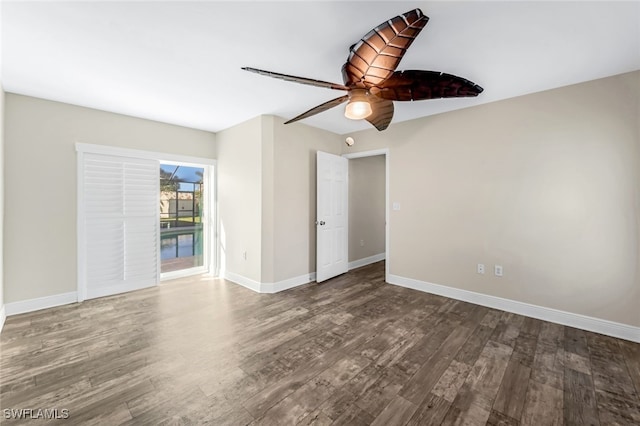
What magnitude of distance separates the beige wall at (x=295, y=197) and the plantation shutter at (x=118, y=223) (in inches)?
75.0

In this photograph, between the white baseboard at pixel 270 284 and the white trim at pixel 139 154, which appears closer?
the white trim at pixel 139 154

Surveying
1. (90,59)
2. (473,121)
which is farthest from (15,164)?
(473,121)

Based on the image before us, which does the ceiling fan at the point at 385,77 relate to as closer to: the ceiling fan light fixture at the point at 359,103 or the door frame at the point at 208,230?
the ceiling fan light fixture at the point at 359,103

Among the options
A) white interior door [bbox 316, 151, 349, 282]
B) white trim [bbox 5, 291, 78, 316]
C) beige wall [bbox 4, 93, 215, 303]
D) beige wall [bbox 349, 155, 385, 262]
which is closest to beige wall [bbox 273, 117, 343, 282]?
white interior door [bbox 316, 151, 349, 282]

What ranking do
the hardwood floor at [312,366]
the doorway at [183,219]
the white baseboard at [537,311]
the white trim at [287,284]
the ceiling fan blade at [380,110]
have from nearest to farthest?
the hardwood floor at [312,366]
the ceiling fan blade at [380,110]
the white baseboard at [537,311]
the white trim at [287,284]
the doorway at [183,219]

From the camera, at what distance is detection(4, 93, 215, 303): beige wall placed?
2965mm

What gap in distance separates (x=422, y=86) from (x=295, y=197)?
2491mm

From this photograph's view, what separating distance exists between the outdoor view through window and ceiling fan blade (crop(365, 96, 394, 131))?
3576 millimetres

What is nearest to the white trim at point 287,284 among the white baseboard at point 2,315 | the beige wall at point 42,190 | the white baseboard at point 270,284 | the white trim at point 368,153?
the white baseboard at point 270,284

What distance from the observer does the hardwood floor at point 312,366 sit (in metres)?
1.63

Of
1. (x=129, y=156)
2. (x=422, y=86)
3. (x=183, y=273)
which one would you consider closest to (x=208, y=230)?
(x=183, y=273)

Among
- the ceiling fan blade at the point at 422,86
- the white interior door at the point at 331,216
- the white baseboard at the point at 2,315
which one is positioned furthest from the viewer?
the white interior door at the point at 331,216

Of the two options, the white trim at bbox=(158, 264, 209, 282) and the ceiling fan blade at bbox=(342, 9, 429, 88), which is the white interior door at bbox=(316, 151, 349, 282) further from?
the ceiling fan blade at bbox=(342, 9, 429, 88)

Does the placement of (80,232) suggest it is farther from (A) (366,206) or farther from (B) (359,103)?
(A) (366,206)
